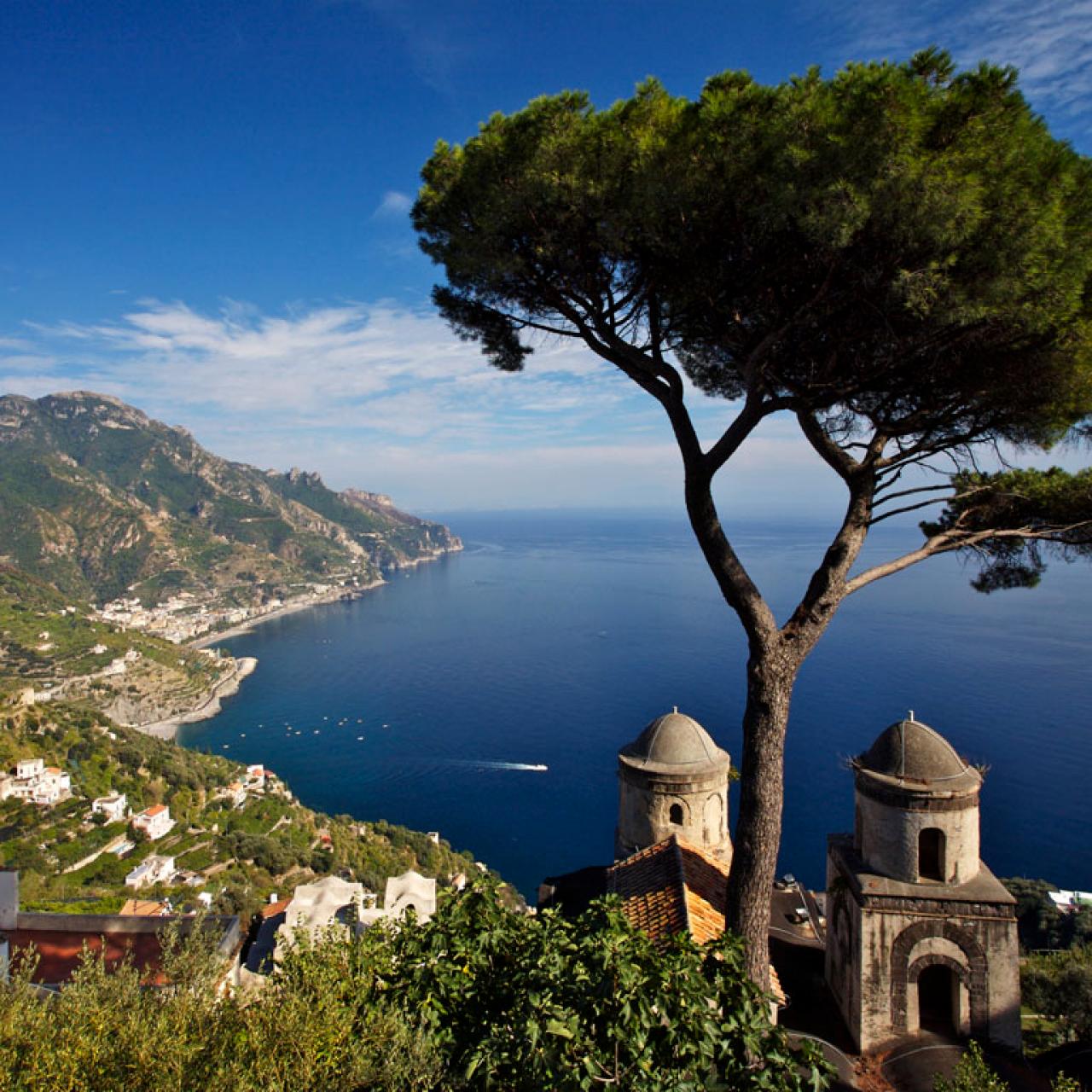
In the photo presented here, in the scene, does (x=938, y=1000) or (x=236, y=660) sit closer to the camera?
(x=938, y=1000)

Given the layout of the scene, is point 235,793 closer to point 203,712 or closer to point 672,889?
point 203,712

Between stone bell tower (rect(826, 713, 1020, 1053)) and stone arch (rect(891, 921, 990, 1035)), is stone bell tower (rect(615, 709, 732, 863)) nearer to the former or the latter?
stone bell tower (rect(826, 713, 1020, 1053))

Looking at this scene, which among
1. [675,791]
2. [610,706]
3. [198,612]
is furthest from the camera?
[198,612]

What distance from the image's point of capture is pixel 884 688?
52156 mm

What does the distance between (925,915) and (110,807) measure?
43198mm

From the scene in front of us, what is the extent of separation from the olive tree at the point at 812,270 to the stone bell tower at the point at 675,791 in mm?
4028

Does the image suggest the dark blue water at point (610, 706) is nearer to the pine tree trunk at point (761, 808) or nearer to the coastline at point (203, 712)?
the coastline at point (203, 712)

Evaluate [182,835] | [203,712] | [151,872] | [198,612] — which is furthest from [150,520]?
[151,872]

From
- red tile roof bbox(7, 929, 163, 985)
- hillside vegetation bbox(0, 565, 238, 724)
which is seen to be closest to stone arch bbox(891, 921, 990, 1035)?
red tile roof bbox(7, 929, 163, 985)

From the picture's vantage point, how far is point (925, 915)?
25.7ft

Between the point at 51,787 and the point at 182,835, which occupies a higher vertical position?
the point at 51,787

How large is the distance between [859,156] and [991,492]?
381cm

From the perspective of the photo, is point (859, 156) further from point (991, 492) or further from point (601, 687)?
point (601, 687)

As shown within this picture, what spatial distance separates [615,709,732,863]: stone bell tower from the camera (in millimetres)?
9773
